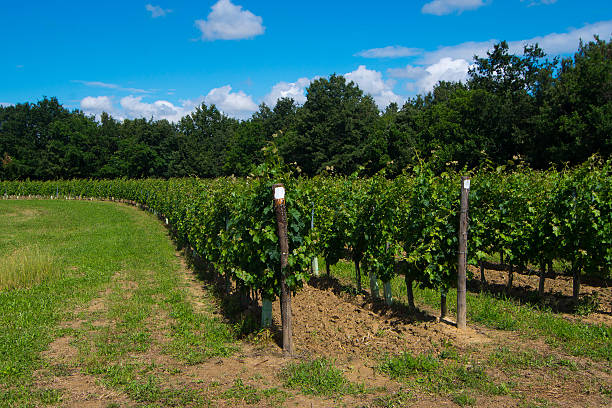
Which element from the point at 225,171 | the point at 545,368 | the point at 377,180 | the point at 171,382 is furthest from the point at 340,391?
the point at 225,171

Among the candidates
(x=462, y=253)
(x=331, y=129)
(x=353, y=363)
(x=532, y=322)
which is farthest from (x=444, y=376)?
(x=331, y=129)

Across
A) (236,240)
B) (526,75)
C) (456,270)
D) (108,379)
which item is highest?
(526,75)

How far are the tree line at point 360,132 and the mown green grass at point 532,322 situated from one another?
2.80m

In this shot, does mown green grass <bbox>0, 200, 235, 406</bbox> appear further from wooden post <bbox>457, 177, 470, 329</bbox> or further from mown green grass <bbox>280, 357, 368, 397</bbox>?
wooden post <bbox>457, 177, 470, 329</bbox>

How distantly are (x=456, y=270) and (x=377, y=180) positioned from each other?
229cm

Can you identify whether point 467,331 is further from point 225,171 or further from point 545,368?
point 225,171

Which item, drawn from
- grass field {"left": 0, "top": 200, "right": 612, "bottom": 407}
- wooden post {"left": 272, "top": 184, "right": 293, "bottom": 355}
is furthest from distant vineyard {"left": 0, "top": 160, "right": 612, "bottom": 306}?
grass field {"left": 0, "top": 200, "right": 612, "bottom": 407}

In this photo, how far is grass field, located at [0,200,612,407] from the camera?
4.85 m

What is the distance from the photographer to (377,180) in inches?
326

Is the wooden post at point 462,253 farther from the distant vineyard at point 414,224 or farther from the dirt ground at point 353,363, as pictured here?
the dirt ground at point 353,363

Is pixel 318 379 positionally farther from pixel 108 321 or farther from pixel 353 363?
pixel 108 321

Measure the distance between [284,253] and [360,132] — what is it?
1649 inches

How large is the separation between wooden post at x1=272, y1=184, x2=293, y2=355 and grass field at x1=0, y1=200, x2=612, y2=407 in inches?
10.3

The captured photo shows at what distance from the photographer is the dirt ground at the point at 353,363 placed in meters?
4.71
